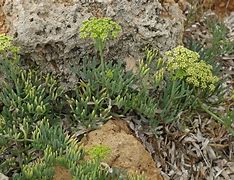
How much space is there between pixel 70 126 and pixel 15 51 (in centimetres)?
58

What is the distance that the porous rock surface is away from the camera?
353 centimetres

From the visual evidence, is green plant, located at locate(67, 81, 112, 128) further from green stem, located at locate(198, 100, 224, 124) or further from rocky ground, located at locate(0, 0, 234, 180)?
green stem, located at locate(198, 100, 224, 124)

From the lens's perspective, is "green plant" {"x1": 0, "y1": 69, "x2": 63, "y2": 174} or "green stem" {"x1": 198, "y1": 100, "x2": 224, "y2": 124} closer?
"green plant" {"x1": 0, "y1": 69, "x2": 63, "y2": 174}

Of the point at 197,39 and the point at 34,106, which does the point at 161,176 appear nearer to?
the point at 34,106

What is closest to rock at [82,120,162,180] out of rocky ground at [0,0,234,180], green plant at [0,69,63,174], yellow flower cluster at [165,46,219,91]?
rocky ground at [0,0,234,180]

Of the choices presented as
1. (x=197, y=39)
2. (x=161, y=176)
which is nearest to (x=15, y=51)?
(x=161, y=176)

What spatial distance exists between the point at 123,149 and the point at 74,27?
85cm

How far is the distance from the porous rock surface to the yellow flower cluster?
456 mm

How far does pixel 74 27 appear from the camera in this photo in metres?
3.56

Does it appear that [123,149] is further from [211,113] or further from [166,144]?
[211,113]

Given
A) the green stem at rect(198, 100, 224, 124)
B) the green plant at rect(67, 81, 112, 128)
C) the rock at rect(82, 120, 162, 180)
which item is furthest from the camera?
the green stem at rect(198, 100, 224, 124)

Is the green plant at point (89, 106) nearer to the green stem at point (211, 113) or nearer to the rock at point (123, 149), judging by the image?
the rock at point (123, 149)

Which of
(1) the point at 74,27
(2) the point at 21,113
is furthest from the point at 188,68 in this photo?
(2) the point at 21,113

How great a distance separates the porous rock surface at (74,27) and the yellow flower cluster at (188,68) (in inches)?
18.0
